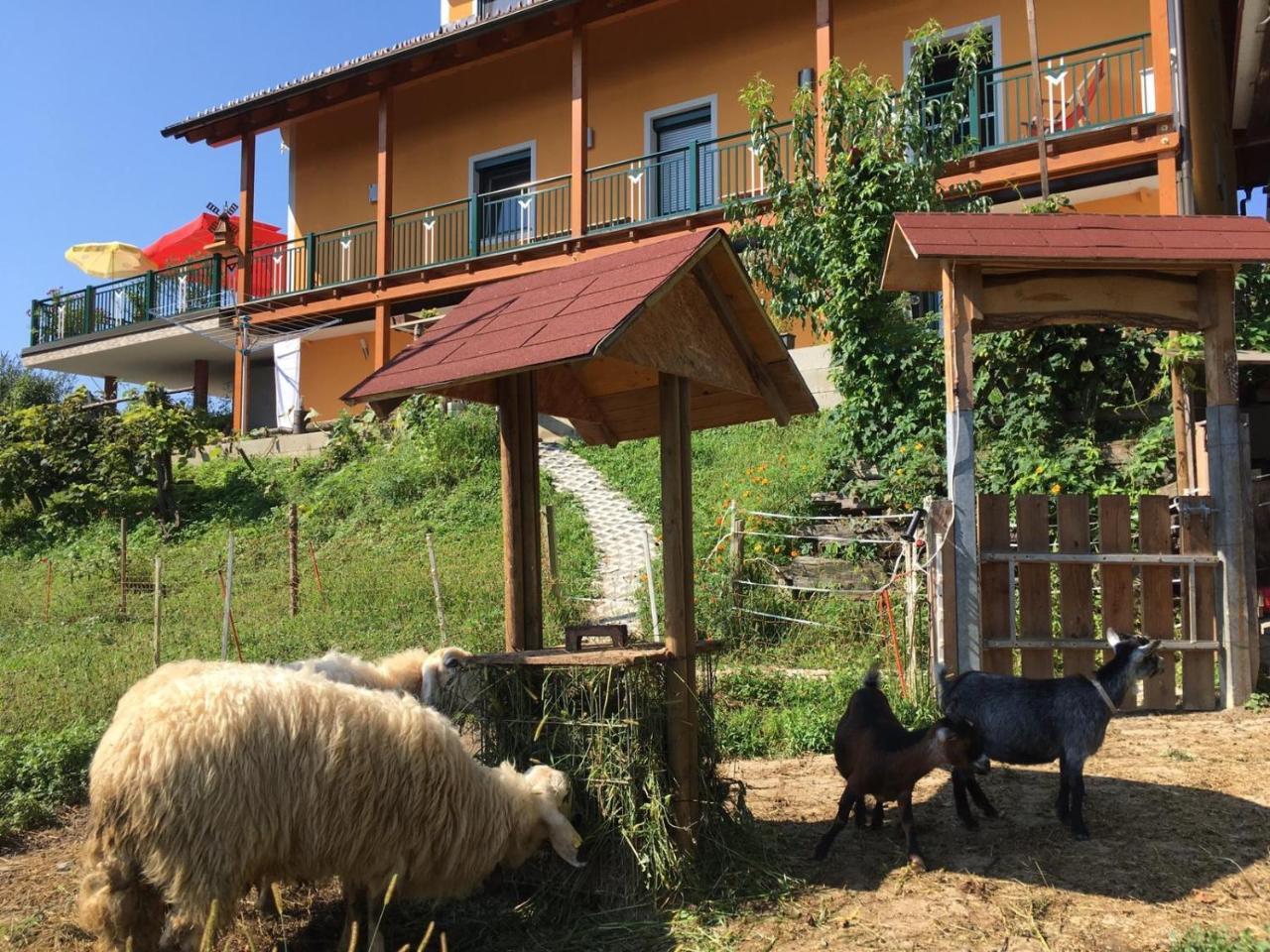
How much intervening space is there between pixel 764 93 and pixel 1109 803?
12.0 meters

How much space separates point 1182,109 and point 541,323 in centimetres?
1200

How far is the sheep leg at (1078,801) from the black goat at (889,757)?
65 cm

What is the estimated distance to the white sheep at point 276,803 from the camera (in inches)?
144

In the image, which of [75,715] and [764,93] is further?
[764,93]

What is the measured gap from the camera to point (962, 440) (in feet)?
22.5

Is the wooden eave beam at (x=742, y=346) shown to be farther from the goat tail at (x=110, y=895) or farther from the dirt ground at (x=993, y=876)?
the goat tail at (x=110, y=895)

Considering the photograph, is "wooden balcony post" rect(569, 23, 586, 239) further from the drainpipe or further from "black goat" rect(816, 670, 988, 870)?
"black goat" rect(816, 670, 988, 870)

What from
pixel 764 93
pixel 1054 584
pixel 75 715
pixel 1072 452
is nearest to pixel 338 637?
pixel 75 715

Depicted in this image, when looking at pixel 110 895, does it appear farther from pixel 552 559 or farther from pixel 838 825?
pixel 552 559

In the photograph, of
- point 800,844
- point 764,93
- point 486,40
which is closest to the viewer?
point 800,844

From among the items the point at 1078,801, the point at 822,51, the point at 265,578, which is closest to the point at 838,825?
the point at 1078,801

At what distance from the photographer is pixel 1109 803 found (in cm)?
535

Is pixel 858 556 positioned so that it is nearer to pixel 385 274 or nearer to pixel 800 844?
pixel 800 844

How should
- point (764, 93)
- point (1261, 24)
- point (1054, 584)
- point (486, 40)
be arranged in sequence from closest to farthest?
point (1054, 584) < point (1261, 24) < point (764, 93) < point (486, 40)
